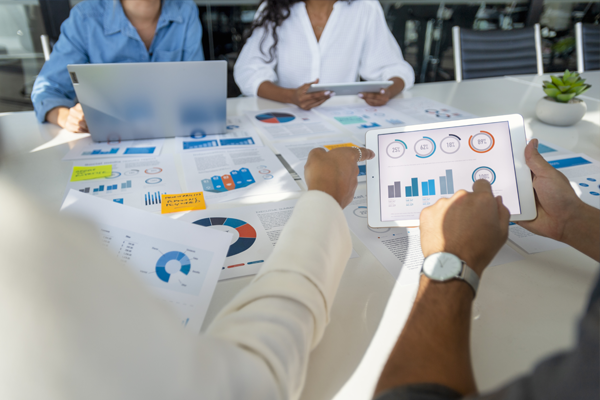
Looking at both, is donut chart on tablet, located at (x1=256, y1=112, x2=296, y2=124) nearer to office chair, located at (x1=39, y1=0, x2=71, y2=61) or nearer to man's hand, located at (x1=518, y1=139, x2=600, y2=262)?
man's hand, located at (x1=518, y1=139, x2=600, y2=262)

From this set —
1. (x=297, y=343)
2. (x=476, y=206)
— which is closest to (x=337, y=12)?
(x=476, y=206)

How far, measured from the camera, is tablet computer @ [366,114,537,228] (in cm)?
67

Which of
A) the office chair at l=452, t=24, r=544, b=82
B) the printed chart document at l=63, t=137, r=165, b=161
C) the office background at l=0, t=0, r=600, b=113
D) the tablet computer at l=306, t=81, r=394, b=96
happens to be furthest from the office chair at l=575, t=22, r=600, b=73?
the printed chart document at l=63, t=137, r=165, b=161

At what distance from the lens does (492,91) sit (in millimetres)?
1674

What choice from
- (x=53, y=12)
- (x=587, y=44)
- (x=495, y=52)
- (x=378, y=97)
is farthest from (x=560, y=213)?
(x=53, y=12)

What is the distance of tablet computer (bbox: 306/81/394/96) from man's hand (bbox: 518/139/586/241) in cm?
74

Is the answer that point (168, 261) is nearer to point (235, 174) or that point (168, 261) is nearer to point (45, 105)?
A: point (235, 174)

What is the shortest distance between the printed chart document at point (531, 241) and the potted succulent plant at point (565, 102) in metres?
0.76

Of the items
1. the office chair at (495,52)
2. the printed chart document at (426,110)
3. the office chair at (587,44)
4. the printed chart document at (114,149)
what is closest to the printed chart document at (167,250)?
the printed chart document at (114,149)

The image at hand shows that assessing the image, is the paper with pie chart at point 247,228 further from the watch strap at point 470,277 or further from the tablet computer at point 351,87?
the tablet computer at point 351,87

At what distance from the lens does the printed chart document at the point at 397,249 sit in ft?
1.97

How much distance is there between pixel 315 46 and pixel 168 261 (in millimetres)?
1413

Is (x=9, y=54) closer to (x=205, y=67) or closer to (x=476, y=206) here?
(x=205, y=67)

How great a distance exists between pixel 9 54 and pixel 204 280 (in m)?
2.81
